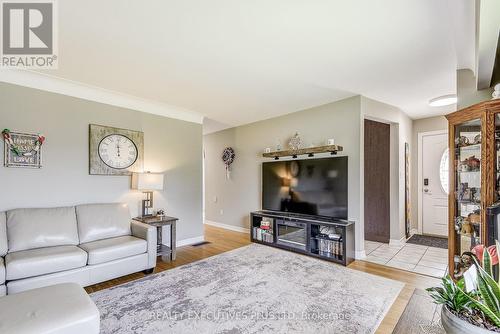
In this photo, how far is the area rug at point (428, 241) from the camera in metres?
4.24

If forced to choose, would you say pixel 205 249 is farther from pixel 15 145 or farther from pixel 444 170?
pixel 444 170

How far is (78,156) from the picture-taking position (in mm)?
3250

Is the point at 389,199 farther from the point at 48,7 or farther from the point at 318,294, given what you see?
the point at 48,7

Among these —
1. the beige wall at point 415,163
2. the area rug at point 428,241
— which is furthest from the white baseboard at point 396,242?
the beige wall at point 415,163

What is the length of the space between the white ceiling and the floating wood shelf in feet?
2.60

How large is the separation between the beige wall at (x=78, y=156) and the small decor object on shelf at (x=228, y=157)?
1.33 metres

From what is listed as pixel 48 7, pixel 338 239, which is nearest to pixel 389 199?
pixel 338 239

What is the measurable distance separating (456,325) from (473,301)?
100mm

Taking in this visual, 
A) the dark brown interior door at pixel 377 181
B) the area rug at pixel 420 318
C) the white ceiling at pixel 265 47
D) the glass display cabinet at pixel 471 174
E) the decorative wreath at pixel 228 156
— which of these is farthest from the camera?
the decorative wreath at pixel 228 156

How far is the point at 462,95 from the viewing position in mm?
2629

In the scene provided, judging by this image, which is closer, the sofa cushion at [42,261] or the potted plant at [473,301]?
the potted plant at [473,301]

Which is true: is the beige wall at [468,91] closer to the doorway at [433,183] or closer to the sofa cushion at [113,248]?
the doorway at [433,183]

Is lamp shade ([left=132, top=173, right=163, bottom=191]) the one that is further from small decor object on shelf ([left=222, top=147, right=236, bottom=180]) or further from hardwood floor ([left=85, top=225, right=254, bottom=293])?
small decor object on shelf ([left=222, top=147, right=236, bottom=180])

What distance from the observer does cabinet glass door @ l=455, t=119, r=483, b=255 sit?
7.40ft
